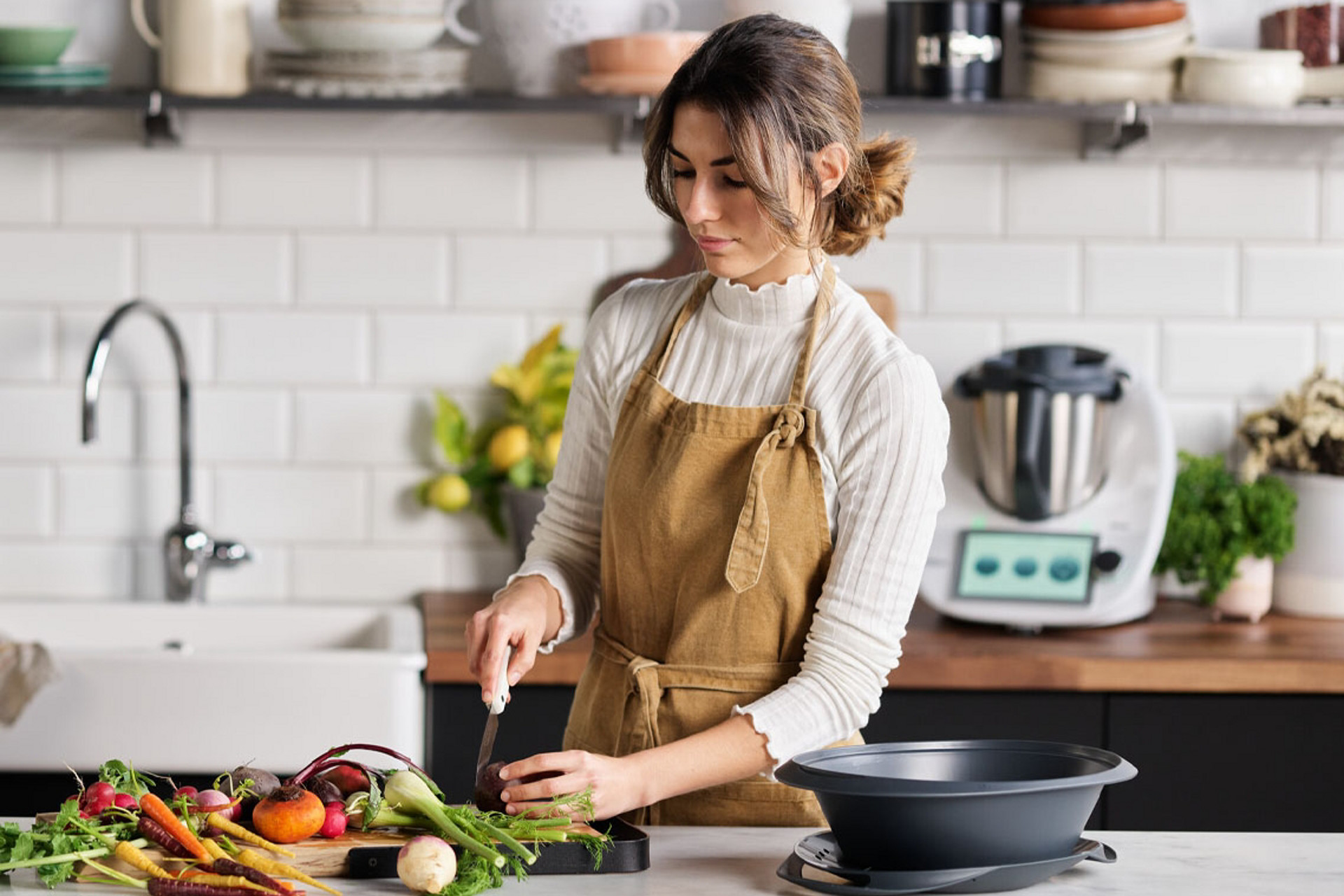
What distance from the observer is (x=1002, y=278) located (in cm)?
266

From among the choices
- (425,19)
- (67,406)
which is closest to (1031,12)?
(425,19)

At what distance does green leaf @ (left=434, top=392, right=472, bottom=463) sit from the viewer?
2604 millimetres

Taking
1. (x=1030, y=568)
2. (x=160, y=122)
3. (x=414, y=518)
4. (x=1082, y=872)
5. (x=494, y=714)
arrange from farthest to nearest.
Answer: (x=414, y=518) → (x=160, y=122) → (x=1030, y=568) → (x=494, y=714) → (x=1082, y=872)

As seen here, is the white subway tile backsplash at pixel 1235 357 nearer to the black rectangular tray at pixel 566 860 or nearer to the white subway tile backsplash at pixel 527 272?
the white subway tile backsplash at pixel 527 272

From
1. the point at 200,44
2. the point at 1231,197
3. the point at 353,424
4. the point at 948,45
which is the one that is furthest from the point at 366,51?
the point at 1231,197

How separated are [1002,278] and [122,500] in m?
1.50

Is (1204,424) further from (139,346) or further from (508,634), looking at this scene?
(139,346)

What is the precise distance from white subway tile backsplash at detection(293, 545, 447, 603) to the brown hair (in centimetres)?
129

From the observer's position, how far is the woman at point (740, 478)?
1.41 meters

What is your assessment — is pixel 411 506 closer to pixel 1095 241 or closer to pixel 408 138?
pixel 408 138

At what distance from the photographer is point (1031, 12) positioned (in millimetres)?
2451

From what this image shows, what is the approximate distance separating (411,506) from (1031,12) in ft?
4.14

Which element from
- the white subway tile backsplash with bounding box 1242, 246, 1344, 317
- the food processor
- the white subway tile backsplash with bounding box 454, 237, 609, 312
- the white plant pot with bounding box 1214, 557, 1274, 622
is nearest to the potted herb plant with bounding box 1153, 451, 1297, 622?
the white plant pot with bounding box 1214, 557, 1274, 622

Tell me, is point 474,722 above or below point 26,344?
below
